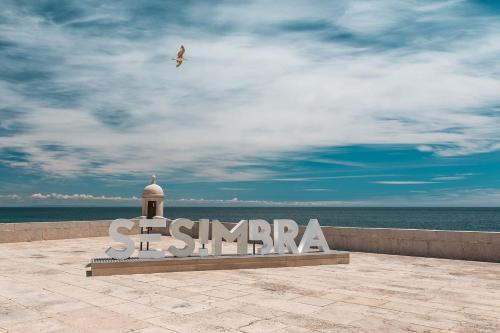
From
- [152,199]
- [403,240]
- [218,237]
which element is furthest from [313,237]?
[152,199]

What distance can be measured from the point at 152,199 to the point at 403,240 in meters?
14.4

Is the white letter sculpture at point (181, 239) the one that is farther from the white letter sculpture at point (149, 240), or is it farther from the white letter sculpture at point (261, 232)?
the white letter sculpture at point (261, 232)

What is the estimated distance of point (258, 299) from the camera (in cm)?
1145

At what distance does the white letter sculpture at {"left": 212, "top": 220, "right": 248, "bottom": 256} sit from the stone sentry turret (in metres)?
9.49

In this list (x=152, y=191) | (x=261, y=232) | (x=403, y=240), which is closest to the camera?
(x=261, y=232)

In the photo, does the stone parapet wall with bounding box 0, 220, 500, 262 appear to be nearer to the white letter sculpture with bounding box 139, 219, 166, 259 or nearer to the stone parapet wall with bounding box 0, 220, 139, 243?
the stone parapet wall with bounding box 0, 220, 139, 243

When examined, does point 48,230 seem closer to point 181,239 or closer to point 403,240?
point 181,239

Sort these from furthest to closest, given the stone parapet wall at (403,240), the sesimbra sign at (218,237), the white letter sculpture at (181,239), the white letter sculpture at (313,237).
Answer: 1. the stone parapet wall at (403,240)
2. the white letter sculpture at (313,237)
3. the white letter sculpture at (181,239)
4. the sesimbra sign at (218,237)

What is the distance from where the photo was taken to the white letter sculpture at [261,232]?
1750 centimetres

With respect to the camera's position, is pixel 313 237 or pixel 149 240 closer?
pixel 149 240

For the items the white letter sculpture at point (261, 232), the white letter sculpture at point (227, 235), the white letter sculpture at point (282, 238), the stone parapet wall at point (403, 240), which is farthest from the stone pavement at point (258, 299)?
the stone parapet wall at point (403, 240)

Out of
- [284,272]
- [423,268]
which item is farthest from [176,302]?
[423,268]

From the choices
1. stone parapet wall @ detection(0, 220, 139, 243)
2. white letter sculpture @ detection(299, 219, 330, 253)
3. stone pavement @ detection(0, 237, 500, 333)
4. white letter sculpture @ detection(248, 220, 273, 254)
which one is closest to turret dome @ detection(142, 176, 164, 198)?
stone parapet wall @ detection(0, 220, 139, 243)

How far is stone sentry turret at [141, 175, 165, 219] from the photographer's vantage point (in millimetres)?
25516
